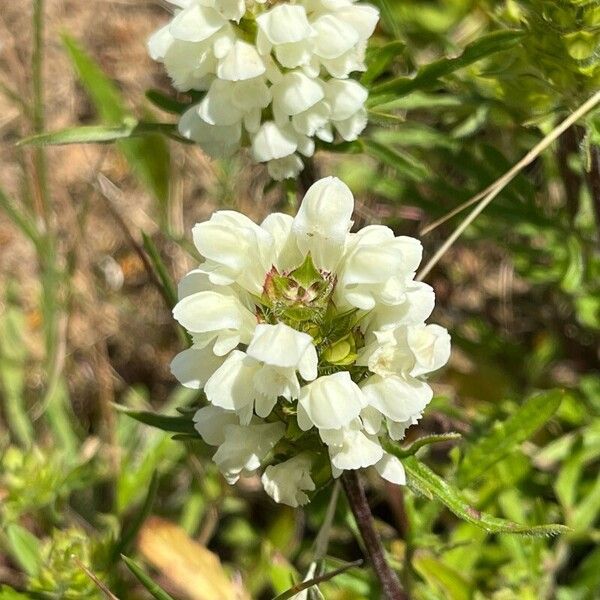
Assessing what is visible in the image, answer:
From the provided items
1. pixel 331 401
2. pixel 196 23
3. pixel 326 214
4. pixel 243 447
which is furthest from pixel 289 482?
pixel 196 23

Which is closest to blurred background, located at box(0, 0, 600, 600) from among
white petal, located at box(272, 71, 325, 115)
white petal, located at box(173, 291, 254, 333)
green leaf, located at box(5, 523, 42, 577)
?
green leaf, located at box(5, 523, 42, 577)

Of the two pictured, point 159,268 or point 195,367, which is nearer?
point 195,367

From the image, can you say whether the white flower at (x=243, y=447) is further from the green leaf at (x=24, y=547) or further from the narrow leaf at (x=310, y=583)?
the green leaf at (x=24, y=547)

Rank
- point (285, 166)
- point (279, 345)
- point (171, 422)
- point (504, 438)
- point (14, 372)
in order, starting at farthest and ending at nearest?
point (14, 372)
point (504, 438)
point (285, 166)
point (171, 422)
point (279, 345)

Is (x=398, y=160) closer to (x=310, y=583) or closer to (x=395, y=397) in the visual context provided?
(x=395, y=397)

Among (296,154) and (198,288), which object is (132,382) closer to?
(296,154)

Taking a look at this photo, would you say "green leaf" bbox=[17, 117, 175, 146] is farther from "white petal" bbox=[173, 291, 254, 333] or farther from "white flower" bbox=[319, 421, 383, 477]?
"white flower" bbox=[319, 421, 383, 477]

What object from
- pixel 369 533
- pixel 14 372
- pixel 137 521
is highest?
pixel 369 533
